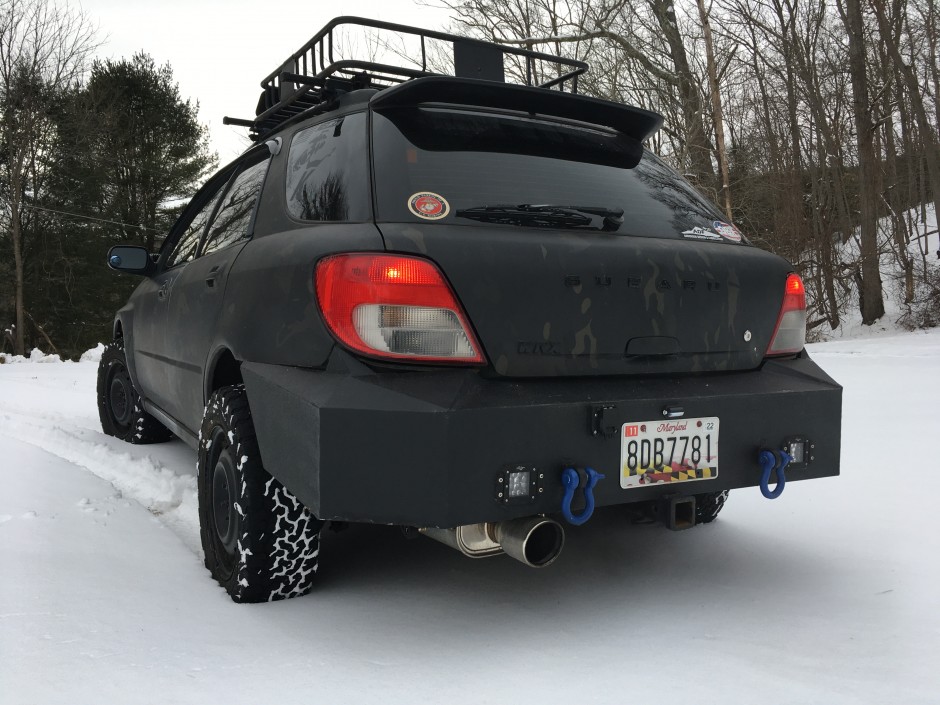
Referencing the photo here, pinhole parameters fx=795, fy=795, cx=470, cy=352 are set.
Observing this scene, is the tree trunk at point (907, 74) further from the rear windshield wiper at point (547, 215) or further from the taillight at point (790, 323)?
the rear windshield wiper at point (547, 215)

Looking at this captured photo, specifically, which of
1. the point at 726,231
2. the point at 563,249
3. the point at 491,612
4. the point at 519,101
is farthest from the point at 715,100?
the point at 491,612

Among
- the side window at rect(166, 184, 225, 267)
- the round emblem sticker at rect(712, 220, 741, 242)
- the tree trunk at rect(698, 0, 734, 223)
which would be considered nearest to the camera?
the round emblem sticker at rect(712, 220, 741, 242)

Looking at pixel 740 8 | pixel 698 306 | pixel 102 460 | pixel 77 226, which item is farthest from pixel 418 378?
pixel 77 226

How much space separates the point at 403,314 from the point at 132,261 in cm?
285

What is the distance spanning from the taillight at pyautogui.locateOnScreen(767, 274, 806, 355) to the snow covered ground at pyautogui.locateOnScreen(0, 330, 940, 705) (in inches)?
32.3

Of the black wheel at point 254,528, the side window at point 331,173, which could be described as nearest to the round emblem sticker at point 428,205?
the side window at point 331,173

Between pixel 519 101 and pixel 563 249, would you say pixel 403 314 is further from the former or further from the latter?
pixel 519 101

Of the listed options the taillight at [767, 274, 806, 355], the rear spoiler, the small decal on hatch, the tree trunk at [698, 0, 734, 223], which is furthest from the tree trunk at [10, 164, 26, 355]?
the taillight at [767, 274, 806, 355]

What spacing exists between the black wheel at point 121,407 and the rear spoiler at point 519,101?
329cm

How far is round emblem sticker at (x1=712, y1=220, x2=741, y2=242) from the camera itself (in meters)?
2.75

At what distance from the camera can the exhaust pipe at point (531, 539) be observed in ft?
7.10

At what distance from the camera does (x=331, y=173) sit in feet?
8.04

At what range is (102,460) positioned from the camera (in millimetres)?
4633

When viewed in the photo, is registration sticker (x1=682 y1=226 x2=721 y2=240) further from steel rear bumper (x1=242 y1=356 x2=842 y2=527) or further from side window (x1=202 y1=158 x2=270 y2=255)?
side window (x1=202 y1=158 x2=270 y2=255)
